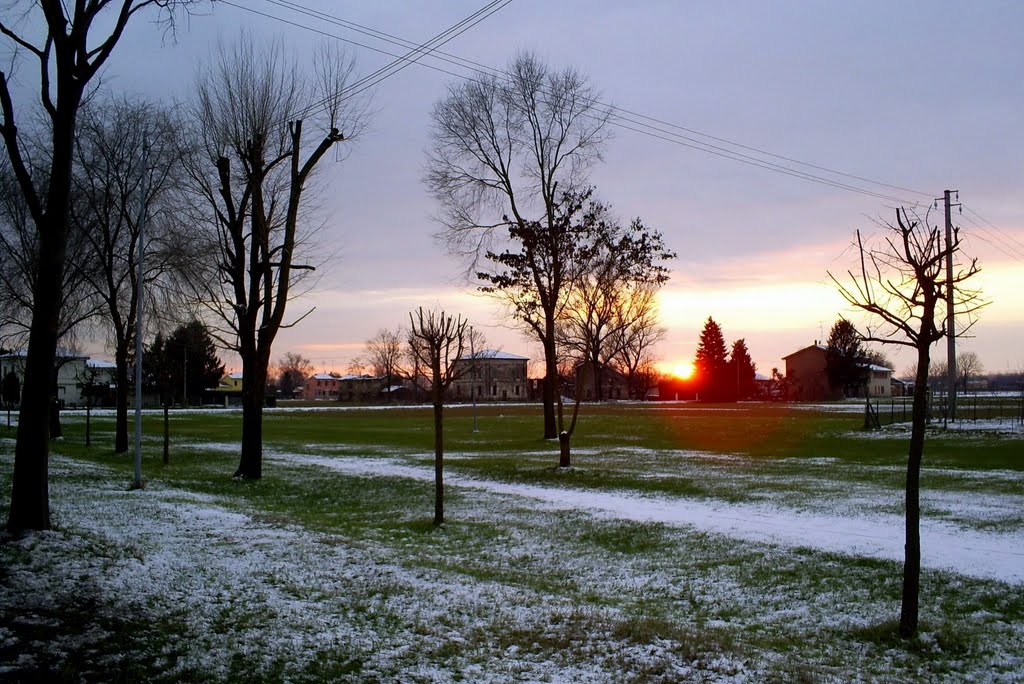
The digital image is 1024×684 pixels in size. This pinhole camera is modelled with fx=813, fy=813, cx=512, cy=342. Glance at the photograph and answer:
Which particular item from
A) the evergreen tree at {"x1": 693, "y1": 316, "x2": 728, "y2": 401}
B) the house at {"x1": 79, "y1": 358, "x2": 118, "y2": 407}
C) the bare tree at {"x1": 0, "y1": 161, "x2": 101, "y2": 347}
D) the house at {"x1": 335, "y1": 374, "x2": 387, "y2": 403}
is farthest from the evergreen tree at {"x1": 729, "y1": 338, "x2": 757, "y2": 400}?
the bare tree at {"x1": 0, "y1": 161, "x2": 101, "y2": 347}

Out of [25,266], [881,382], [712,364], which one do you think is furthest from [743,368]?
[25,266]

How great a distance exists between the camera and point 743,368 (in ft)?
369

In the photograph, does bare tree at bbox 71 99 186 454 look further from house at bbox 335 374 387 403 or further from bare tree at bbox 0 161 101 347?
house at bbox 335 374 387 403

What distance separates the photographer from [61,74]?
1049 cm

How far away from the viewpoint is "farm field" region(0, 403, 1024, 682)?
6406 millimetres

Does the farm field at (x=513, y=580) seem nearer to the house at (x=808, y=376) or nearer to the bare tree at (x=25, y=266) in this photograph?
the bare tree at (x=25, y=266)

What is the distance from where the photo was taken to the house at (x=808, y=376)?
366 ft

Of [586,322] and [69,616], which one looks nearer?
[69,616]

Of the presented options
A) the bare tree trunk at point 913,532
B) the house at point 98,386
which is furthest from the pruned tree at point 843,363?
the bare tree trunk at point 913,532

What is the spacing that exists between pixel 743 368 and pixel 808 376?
689 inches

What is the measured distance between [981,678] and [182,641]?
A: 6582mm

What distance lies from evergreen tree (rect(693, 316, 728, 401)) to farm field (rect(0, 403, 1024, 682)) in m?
90.0

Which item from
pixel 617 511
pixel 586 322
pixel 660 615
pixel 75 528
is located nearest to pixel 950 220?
pixel 586 322

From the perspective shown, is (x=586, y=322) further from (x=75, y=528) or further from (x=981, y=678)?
(x=981, y=678)
